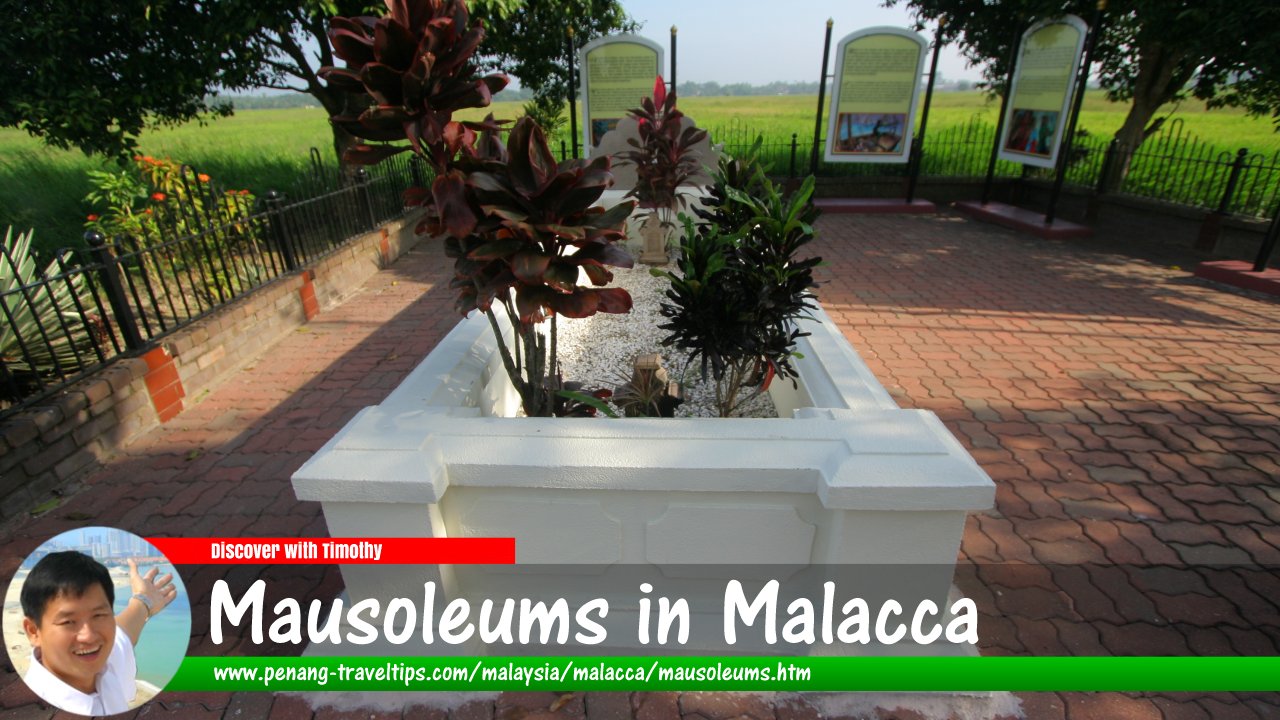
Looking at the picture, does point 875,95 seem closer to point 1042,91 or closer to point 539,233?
point 1042,91

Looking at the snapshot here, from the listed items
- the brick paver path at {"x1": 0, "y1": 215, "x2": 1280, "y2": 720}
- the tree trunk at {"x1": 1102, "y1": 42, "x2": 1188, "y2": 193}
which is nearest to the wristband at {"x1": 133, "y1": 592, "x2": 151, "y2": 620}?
the brick paver path at {"x1": 0, "y1": 215, "x2": 1280, "y2": 720}

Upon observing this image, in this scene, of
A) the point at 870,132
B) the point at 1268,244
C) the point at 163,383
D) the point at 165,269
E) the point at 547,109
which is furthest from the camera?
the point at 547,109

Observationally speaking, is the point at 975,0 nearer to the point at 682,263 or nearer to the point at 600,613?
the point at 682,263

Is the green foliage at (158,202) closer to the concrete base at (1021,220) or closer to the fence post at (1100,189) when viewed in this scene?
the concrete base at (1021,220)

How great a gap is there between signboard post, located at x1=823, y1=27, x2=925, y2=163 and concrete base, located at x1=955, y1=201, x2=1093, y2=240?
153cm

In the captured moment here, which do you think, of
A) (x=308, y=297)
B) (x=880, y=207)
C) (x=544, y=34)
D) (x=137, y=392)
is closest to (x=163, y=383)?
(x=137, y=392)

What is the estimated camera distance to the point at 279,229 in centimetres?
561

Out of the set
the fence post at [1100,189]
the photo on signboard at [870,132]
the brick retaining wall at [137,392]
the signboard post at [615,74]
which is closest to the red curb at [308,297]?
the brick retaining wall at [137,392]

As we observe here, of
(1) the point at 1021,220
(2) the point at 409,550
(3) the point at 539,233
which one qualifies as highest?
(3) the point at 539,233

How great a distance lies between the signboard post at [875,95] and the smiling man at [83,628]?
11.2m

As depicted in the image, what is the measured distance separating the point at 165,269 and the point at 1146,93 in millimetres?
14105

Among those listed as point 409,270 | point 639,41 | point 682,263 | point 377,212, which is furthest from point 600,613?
point 639,41

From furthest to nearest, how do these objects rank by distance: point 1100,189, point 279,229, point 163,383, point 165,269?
point 1100,189
point 165,269
point 279,229
point 163,383

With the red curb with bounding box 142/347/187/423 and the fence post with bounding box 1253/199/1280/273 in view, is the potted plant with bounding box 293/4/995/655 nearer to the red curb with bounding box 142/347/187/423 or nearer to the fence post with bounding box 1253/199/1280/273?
the red curb with bounding box 142/347/187/423
